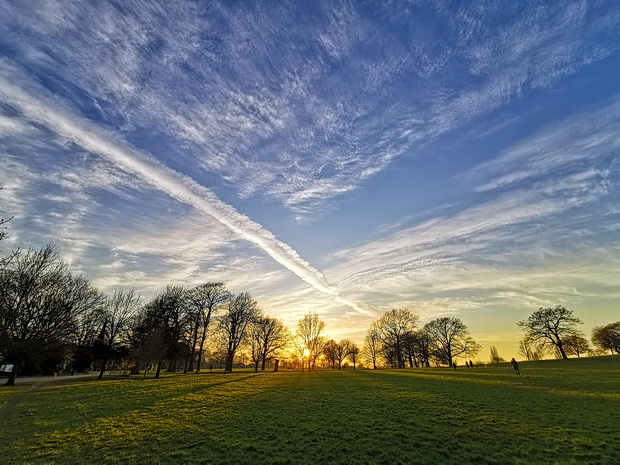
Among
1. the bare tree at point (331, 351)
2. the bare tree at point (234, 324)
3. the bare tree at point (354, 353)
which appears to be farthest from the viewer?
the bare tree at point (354, 353)

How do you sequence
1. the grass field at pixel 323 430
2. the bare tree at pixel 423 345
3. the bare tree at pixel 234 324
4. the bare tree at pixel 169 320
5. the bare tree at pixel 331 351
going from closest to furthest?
the grass field at pixel 323 430 < the bare tree at pixel 169 320 < the bare tree at pixel 234 324 < the bare tree at pixel 423 345 < the bare tree at pixel 331 351

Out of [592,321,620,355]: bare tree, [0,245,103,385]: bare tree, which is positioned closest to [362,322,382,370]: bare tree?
[592,321,620,355]: bare tree

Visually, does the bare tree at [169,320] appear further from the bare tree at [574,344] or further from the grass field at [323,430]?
the bare tree at [574,344]

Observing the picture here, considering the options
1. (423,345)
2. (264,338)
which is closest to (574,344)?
(423,345)

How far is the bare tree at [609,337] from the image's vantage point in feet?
261

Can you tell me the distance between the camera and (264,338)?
71062mm

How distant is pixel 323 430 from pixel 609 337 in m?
113

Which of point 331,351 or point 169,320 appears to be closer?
point 169,320

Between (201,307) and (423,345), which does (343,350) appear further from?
(201,307)

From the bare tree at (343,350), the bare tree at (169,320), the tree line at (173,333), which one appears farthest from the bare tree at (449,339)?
the bare tree at (169,320)

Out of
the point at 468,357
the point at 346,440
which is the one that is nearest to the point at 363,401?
the point at 346,440

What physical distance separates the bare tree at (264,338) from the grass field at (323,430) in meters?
51.5

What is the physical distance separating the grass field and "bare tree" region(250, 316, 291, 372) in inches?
2026

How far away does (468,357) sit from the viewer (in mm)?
80250
